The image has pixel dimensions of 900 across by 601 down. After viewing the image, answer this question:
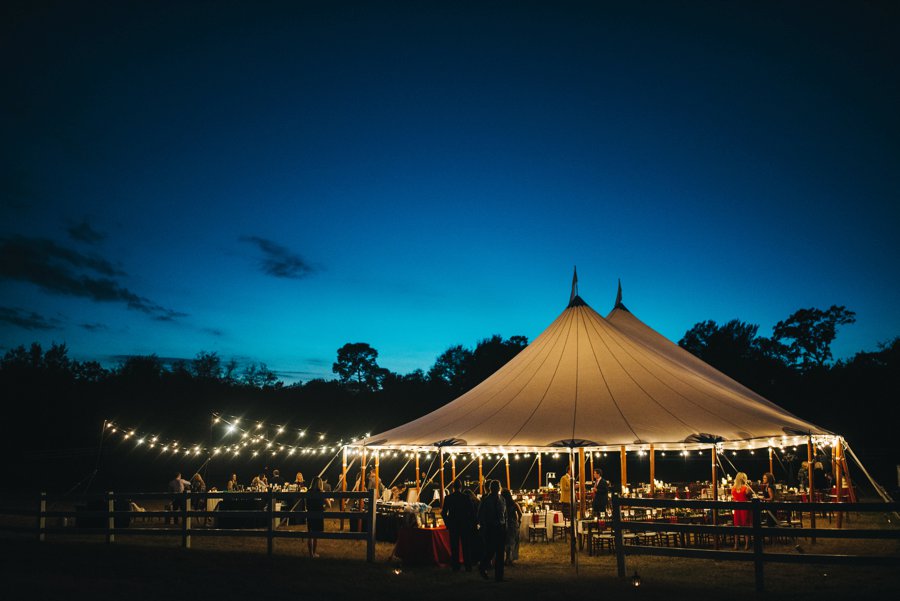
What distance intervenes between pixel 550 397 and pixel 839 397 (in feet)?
86.2

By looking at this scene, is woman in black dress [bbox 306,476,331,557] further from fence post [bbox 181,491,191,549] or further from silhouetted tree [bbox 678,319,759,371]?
silhouetted tree [bbox 678,319,759,371]

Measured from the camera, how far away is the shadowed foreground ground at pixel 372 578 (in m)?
7.74

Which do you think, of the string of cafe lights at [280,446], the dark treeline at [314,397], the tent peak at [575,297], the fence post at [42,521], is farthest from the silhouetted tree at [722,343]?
the fence post at [42,521]

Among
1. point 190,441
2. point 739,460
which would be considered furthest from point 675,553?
point 190,441

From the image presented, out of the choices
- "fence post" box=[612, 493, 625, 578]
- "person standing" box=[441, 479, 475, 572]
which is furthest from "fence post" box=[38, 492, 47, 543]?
"fence post" box=[612, 493, 625, 578]

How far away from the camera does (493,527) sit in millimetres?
9117

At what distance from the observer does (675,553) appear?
26.9 feet

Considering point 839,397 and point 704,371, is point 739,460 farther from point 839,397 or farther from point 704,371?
point 704,371

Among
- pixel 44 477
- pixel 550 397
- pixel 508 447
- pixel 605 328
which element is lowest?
pixel 44 477

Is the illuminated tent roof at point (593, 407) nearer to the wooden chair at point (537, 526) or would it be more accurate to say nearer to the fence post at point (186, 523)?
the wooden chair at point (537, 526)

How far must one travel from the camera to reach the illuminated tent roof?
11984 millimetres

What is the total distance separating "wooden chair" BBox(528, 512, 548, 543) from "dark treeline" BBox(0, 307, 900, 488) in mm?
16725

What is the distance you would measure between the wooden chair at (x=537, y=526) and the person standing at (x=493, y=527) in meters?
4.14

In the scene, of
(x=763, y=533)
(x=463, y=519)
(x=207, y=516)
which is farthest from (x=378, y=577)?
(x=763, y=533)
